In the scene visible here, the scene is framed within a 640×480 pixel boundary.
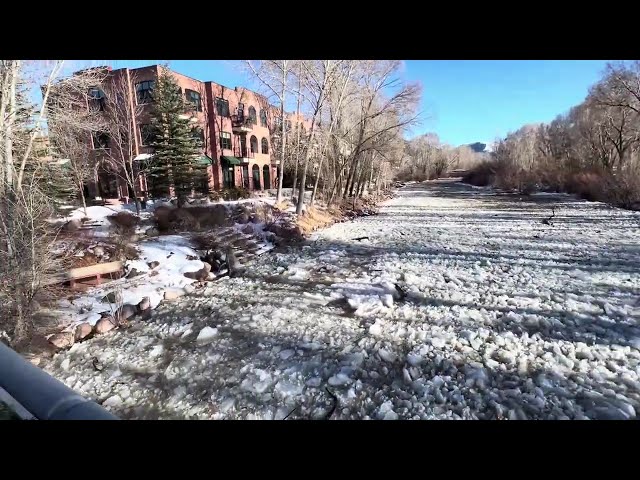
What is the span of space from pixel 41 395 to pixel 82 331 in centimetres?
400

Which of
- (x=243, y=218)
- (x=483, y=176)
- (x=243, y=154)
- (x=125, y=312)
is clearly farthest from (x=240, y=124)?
(x=483, y=176)

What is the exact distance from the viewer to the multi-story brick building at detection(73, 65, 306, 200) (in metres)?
23.3

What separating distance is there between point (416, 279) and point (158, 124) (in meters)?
19.4

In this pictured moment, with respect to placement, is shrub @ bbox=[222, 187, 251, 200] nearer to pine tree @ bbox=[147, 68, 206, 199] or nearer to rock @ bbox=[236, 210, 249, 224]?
pine tree @ bbox=[147, 68, 206, 199]

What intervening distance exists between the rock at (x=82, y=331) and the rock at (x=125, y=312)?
0.44 m

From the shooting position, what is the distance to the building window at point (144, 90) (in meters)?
24.3

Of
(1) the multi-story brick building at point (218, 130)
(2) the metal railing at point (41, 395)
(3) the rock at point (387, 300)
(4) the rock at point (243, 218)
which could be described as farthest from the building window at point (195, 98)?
(2) the metal railing at point (41, 395)

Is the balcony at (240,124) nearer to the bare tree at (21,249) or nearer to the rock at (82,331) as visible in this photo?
the bare tree at (21,249)

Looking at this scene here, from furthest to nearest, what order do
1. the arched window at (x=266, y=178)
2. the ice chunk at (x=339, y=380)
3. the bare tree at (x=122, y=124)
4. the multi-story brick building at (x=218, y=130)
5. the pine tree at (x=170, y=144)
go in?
the arched window at (x=266, y=178) < the multi-story brick building at (x=218, y=130) < the pine tree at (x=170, y=144) < the bare tree at (x=122, y=124) < the ice chunk at (x=339, y=380)

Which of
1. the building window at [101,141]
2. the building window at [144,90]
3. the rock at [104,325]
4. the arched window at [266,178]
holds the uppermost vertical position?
the building window at [144,90]

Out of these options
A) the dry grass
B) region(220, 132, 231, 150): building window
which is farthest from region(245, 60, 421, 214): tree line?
region(220, 132, 231, 150): building window
